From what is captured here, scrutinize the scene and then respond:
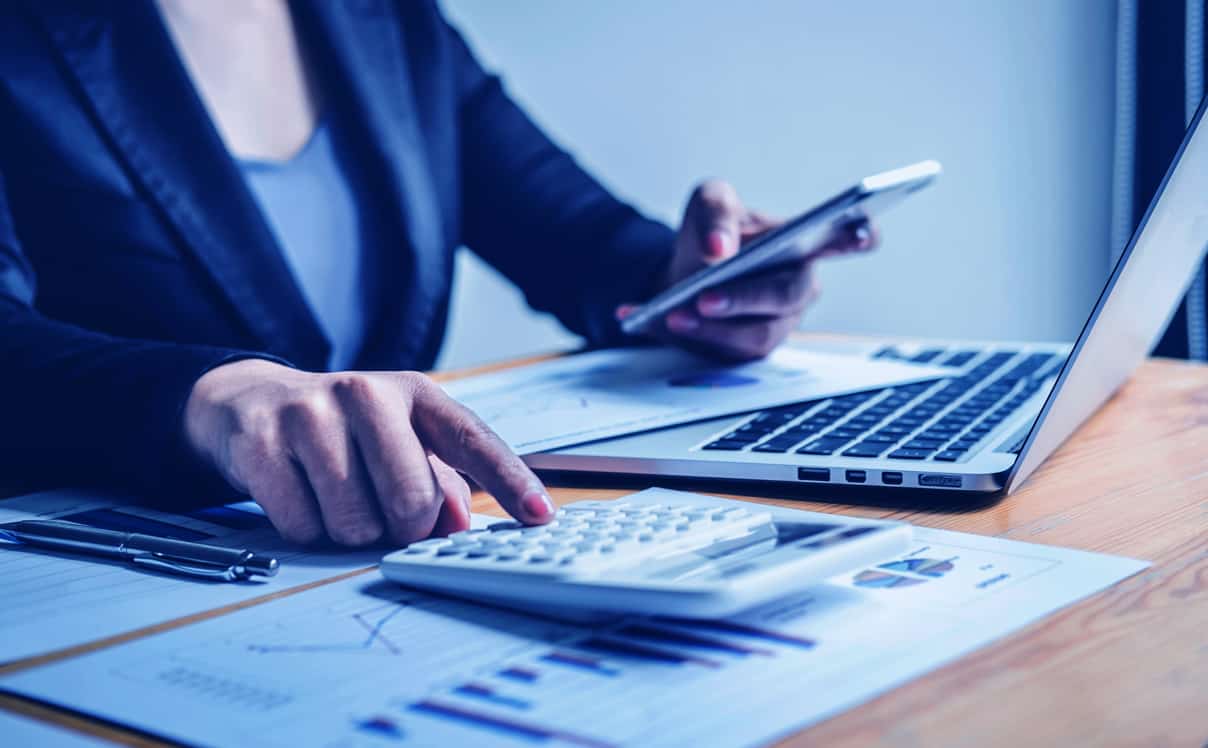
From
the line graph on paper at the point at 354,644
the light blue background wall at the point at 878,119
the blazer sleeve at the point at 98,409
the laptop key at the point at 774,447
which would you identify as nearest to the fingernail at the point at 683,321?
the laptop key at the point at 774,447

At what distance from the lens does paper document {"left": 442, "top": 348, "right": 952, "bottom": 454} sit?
701mm

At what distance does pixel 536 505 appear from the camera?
49 cm

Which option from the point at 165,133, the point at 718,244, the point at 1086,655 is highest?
the point at 165,133

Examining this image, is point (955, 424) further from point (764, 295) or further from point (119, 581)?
point (119, 581)

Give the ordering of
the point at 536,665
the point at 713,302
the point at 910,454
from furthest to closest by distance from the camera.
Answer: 1. the point at 713,302
2. the point at 910,454
3. the point at 536,665

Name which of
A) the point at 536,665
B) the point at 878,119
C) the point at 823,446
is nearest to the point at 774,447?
the point at 823,446

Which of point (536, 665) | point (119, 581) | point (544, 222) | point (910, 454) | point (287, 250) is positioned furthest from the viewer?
point (544, 222)

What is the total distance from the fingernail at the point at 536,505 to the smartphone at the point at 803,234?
1.04ft

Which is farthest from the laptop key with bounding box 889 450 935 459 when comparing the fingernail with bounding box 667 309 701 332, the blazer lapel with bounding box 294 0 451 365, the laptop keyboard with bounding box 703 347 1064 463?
the blazer lapel with bounding box 294 0 451 365

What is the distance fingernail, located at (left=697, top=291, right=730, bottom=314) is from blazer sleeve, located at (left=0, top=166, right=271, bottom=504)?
1.35 ft

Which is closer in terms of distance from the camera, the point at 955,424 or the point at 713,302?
the point at 955,424

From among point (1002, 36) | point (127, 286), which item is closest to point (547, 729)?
point (127, 286)

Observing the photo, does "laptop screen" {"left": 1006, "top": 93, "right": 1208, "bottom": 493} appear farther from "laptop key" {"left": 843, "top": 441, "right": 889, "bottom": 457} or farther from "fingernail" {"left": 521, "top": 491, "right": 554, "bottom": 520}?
"fingernail" {"left": 521, "top": 491, "right": 554, "bottom": 520}

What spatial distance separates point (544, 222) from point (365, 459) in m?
0.83
